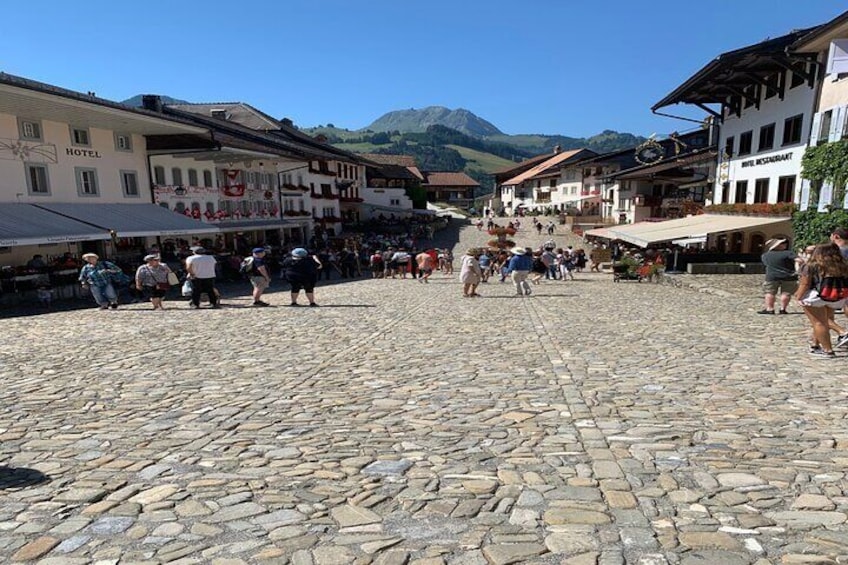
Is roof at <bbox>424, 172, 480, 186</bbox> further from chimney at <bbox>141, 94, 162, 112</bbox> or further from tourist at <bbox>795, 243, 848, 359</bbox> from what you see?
tourist at <bbox>795, 243, 848, 359</bbox>

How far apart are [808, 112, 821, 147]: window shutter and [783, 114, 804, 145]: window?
1202 millimetres

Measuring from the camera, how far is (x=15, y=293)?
16.2m

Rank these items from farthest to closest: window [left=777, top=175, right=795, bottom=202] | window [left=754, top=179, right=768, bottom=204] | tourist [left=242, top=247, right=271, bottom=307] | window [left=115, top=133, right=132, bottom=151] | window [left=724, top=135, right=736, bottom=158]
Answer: window [left=724, top=135, right=736, bottom=158], window [left=115, top=133, right=132, bottom=151], window [left=754, top=179, right=768, bottom=204], window [left=777, top=175, right=795, bottom=202], tourist [left=242, top=247, right=271, bottom=307]

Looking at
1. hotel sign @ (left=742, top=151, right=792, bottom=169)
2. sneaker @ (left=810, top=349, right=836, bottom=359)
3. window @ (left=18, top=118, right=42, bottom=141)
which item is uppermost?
window @ (left=18, top=118, right=42, bottom=141)

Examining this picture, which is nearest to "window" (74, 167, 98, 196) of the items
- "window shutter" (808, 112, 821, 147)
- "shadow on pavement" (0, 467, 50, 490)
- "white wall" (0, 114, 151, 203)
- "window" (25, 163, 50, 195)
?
"white wall" (0, 114, 151, 203)

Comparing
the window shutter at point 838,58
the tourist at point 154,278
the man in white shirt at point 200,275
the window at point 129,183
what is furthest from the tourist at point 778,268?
the window at point 129,183

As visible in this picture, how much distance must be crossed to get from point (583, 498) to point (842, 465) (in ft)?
6.87

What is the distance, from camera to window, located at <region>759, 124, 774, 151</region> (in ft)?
80.4

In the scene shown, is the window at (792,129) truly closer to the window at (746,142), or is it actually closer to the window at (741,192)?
the window at (746,142)

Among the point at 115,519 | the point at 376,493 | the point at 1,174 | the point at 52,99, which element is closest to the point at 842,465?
the point at 376,493

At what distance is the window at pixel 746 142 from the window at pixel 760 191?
1888 mm

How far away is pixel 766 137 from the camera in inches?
986

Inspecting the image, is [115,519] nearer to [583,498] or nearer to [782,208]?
[583,498]

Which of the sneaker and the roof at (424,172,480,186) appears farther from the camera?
the roof at (424,172,480,186)
